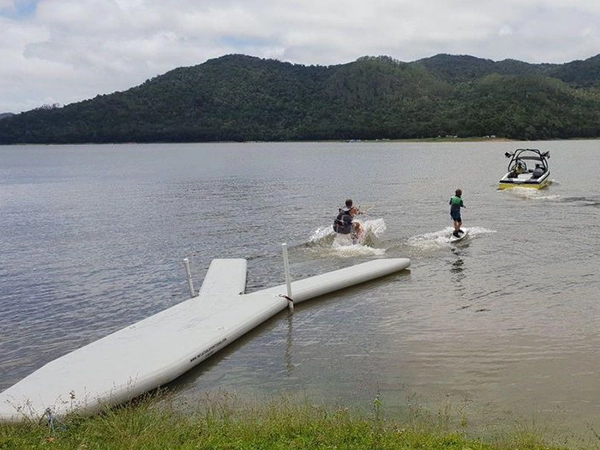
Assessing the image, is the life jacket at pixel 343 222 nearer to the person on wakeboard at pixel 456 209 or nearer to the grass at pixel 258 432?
the person on wakeboard at pixel 456 209

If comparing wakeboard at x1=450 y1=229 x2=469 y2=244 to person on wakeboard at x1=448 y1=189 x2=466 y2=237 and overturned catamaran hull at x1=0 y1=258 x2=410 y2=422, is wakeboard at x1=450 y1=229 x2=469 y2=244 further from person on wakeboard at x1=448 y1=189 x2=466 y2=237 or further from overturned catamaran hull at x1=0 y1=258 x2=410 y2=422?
overturned catamaran hull at x1=0 y1=258 x2=410 y2=422

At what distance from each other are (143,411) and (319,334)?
5.60m

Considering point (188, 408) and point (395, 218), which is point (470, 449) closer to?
point (188, 408)

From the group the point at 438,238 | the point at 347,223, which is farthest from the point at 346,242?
the point at 438,238

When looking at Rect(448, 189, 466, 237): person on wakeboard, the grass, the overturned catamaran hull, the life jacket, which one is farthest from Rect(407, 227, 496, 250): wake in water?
the grass

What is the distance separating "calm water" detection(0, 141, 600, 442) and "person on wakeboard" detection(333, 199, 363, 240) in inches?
38.2

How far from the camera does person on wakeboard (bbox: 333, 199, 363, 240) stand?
2406 cm

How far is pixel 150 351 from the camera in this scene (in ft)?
40.4

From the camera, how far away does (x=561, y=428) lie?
9.21 metres

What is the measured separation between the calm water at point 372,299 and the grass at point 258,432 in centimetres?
114

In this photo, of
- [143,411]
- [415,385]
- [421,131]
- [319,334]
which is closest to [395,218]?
[319,334]

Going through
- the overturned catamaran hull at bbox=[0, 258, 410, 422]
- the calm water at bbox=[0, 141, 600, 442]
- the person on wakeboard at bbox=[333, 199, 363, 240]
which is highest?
the person on wakeboard at bbox=[333, 199, 363, 240]

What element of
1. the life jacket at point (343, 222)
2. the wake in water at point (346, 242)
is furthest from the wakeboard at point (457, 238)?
the life jacket at point (343, 222)

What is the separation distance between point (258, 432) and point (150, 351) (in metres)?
4.93
